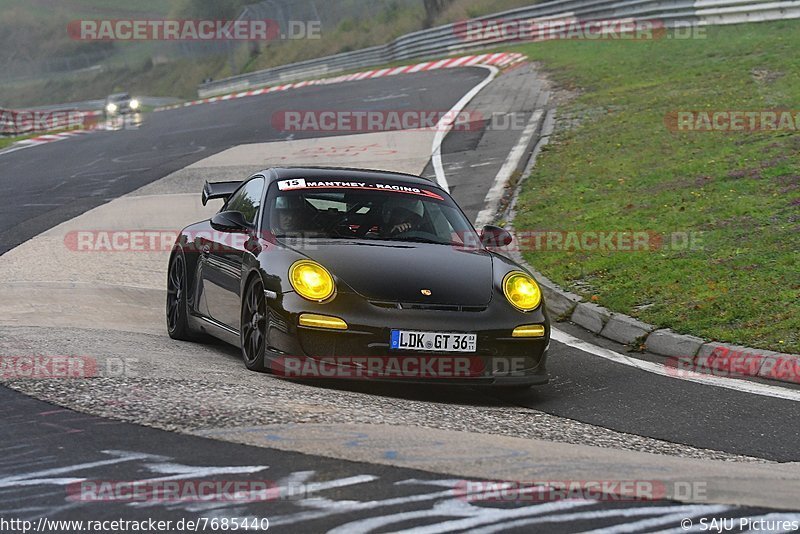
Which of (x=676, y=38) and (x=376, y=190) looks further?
(x=676, y=38)

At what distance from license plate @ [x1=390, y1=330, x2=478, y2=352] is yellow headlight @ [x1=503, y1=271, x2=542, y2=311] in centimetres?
54

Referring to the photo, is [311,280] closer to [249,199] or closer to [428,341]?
[428,341]

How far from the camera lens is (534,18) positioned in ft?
128

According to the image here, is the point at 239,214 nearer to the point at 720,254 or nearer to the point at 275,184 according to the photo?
the point at 275,184

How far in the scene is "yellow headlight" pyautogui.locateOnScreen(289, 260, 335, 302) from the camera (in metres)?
7.59

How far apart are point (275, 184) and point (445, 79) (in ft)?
79.4

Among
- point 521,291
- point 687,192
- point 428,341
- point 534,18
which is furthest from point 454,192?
point 534,18

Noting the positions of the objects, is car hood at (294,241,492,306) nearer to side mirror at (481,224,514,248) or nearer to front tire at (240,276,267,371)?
front tire at (240,276,267,371)

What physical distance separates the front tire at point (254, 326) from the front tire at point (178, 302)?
4.60 ft

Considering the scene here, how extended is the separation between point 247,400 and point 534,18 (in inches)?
1334

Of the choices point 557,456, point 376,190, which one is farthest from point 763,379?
point 557,456

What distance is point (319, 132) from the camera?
2558 cm

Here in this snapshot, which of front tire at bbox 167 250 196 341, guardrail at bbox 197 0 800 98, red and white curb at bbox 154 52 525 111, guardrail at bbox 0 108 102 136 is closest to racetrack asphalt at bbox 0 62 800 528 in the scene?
front tire at bbox 167 250 196 341

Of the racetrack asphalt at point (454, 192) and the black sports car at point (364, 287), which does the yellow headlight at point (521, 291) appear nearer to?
the black sports car at point (364, 287)
